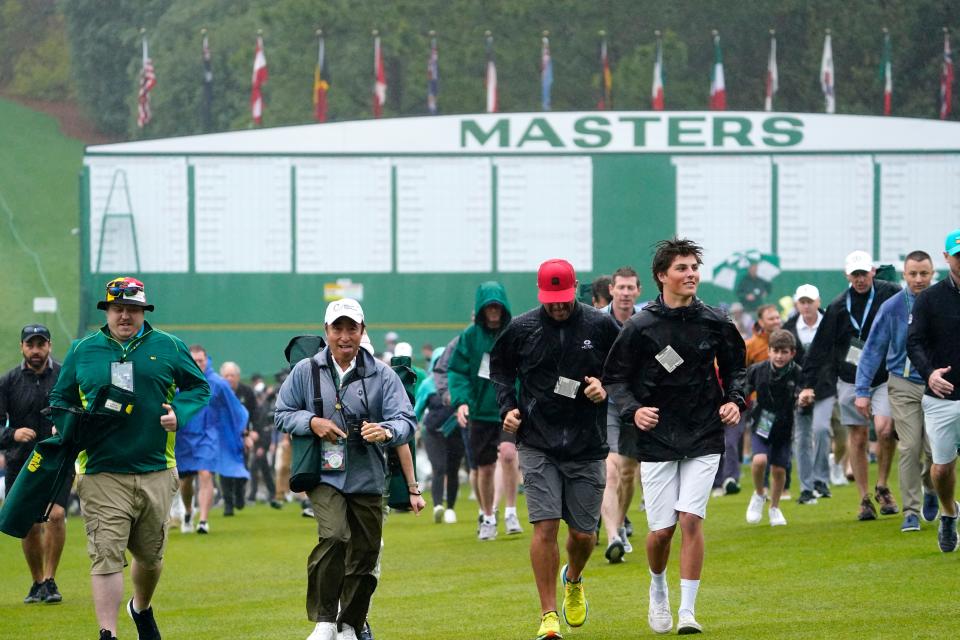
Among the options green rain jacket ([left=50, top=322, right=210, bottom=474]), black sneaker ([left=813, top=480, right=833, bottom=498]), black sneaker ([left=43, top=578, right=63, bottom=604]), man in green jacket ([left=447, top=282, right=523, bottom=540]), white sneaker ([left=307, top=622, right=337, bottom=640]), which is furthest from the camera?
black sneaker ([left=813, top=480, right=833, bottom=498])

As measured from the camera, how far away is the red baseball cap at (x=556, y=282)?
9742 millimetres

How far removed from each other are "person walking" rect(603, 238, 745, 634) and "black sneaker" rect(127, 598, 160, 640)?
2.84 metres

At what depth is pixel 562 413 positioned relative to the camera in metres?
9.88

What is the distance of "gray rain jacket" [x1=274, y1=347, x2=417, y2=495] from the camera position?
9.14 meters

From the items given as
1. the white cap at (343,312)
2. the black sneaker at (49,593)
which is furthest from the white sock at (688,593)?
the black sneaker at (49,593)

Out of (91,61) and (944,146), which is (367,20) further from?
(944,146)

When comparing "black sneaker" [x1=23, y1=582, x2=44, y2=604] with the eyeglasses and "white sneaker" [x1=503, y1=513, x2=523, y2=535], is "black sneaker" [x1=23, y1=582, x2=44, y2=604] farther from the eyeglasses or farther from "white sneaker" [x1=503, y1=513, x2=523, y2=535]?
"white sneaker" [x1=503, y1=513, x2=523, y2=535]

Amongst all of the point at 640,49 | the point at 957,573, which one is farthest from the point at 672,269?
the point at 640,49

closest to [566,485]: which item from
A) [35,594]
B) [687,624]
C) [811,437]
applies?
[687,624]

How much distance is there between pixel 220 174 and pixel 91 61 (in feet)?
152

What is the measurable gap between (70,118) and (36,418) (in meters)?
65.4

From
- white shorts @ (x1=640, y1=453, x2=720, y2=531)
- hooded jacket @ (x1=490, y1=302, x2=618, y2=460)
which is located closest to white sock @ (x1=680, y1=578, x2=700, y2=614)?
white shorts @ (x1=640, y1=453, x2=720, y2=531)

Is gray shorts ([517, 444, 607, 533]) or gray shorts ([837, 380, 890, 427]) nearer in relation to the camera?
gray shorts ([517, 444, 607, 533])

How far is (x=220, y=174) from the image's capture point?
107ft
